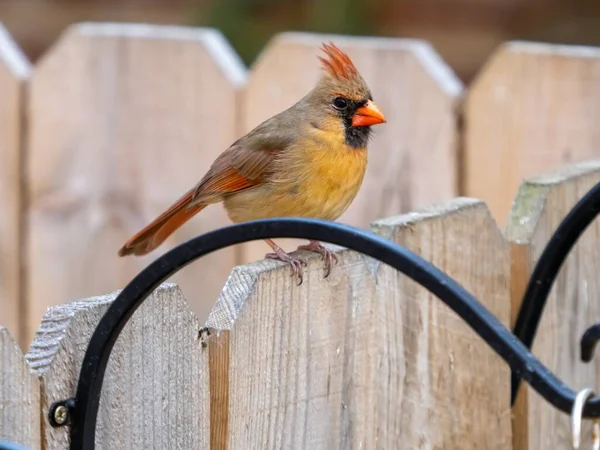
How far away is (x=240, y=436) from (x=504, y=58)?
165 cm

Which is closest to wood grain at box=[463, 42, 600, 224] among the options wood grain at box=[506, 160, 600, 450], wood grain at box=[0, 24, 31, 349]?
wood grain at box=[506, 160, 600, 450]

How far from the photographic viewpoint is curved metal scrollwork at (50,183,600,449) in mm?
1228

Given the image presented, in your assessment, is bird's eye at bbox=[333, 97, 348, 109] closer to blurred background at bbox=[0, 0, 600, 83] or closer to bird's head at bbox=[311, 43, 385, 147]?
bird's head at bbox=[311, 43, 385, 147]

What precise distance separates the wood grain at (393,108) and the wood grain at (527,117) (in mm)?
64

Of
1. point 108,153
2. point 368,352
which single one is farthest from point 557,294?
point 108,153

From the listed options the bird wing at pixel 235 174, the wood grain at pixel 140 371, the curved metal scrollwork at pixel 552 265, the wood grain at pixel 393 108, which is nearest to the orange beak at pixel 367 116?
the bird wing at pixel 235 174

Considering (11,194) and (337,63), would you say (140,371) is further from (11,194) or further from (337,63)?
(11,194)

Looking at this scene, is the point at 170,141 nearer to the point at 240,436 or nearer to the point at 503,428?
the point at 503,428

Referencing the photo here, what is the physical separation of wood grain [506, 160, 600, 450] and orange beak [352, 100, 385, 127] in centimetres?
51

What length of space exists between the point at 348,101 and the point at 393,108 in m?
0.45

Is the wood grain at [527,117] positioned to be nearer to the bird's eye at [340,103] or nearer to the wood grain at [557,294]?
the bird's eye at [340,103]

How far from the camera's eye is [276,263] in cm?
162

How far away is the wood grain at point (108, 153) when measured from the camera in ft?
10.3

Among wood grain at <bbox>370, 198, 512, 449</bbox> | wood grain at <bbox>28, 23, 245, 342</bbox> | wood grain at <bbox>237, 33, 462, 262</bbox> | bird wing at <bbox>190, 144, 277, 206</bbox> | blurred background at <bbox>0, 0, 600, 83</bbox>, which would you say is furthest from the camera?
blurred background at <bbox>0, 0, 600, 83</bbox>
